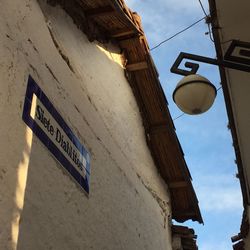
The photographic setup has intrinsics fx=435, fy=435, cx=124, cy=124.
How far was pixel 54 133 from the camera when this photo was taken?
13.5ft

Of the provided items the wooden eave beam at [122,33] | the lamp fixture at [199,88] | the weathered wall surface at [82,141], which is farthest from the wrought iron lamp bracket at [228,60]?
the wooden eave beam at [122,33]

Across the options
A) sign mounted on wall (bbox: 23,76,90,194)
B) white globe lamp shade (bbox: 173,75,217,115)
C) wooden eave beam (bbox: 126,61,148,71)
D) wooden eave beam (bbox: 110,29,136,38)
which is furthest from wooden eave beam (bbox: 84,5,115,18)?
sign mounted on wall (bbox: 23,76,90,194)

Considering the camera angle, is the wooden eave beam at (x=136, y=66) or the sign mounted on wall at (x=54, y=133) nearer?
the sign mounted on wall at (x=54, y=133)

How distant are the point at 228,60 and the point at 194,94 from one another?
0.52m

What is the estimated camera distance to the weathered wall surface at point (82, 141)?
342cm

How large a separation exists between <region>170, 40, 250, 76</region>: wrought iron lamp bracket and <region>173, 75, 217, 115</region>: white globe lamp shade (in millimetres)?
190

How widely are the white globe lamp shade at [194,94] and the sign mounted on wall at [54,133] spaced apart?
125cm

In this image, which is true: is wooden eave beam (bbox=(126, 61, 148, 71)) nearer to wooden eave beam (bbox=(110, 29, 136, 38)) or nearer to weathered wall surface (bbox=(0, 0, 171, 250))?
weathered wall surface (bbox=(0, 0, 171, 250))

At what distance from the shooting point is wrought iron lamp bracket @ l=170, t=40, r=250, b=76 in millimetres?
4738

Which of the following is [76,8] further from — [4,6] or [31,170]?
[31,170]

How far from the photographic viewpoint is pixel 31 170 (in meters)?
3.63

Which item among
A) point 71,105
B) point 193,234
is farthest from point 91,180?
point 193,234

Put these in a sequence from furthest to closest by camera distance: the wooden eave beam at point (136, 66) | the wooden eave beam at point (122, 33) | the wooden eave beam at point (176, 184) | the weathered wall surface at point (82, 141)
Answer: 1. the wooden eave beam at point (176, 184)
2. the wooden eave beam at point (136, 66)
3. the wooden eave beam at point (122, 33)
4. the weathered wall surface at point (82, 141)

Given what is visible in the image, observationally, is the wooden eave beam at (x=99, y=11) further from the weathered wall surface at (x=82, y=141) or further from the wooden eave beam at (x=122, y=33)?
the wooden eave beam at (x=122, y=33)
